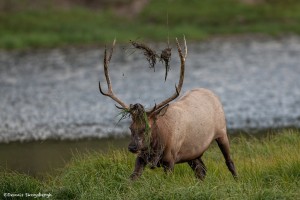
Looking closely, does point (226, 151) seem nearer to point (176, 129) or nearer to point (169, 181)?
point (176, 129)

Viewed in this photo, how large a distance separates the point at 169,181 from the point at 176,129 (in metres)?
0.75

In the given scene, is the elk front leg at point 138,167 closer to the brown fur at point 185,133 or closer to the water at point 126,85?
the brown fur at point 185,133

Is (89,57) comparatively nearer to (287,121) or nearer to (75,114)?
(75,114)

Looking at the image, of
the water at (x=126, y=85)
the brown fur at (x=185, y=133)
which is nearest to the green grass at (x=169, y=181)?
the brown fur at (x=185, y=133)

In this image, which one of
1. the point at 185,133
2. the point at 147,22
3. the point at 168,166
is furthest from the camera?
the point at 147,22

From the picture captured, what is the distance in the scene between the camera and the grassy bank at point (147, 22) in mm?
40719

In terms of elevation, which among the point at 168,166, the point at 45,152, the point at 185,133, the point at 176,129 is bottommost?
the point at 45,152

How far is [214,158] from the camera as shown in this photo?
1383cm

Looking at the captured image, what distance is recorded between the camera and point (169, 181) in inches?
433

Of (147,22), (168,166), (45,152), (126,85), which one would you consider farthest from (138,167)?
(147,22)

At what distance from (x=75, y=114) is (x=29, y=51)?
1731cm

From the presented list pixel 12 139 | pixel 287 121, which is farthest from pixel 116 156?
pixel 287 121

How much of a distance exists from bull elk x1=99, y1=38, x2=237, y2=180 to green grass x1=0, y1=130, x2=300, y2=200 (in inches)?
8.2

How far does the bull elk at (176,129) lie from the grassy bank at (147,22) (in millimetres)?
27301
